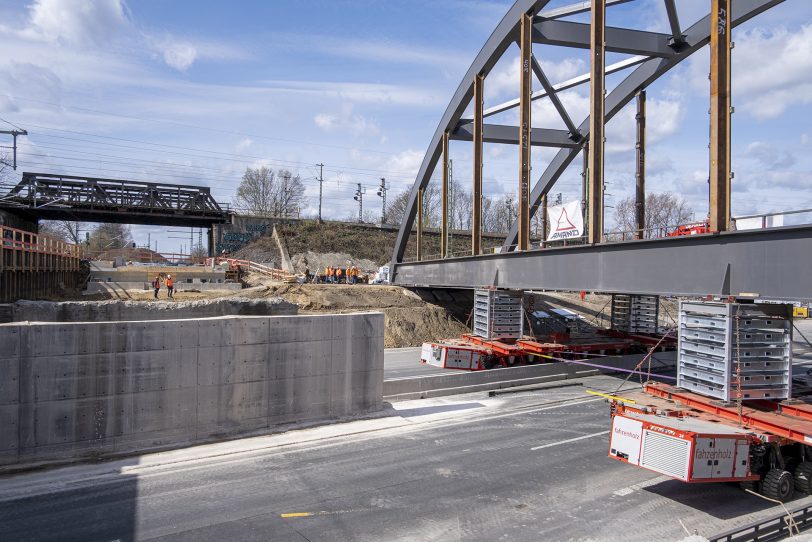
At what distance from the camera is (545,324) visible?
37.9 m

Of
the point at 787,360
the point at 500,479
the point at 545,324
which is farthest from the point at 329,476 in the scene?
the point at 545,324

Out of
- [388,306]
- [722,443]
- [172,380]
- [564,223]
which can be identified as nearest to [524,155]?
[564,223]

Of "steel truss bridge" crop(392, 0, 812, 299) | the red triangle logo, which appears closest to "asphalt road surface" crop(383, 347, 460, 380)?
"steel truss bridge" crop(392, 0, 812, 299)

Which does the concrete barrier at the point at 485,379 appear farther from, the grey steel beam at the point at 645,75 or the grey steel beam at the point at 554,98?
the grey steel beam at the point at 554,98

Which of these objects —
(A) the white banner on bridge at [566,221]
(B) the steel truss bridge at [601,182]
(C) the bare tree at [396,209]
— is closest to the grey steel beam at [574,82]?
(B) the steel truss bridge at [601,182]

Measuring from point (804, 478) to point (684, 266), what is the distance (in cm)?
530

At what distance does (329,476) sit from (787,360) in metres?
9.17

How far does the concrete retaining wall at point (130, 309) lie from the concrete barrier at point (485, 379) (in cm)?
943

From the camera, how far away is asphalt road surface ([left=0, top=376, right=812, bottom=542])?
7.82m

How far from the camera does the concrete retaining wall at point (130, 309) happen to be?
66.8 feet

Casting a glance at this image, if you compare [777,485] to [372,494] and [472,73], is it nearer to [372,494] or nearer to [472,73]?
[372,494]

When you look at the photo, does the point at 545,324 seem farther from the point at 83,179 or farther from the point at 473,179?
the point at 83,179

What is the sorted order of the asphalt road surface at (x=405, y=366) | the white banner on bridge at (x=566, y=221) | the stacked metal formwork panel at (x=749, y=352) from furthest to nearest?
the asphalt road surface at (x=405, y=366) → the white banner on bridge at (x=566, y=221) → the stacked metal formwork panel at (x=749, y=352)

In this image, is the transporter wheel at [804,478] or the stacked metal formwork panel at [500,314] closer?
the transporter wheel at [804,478]
